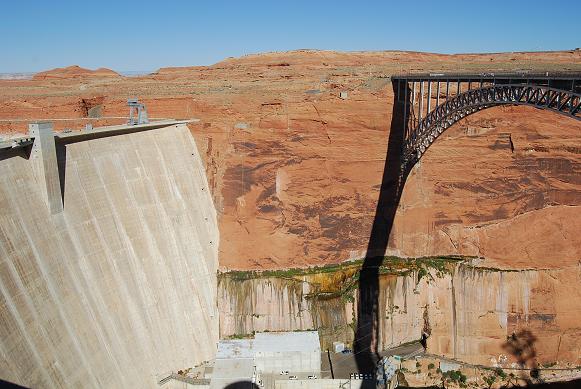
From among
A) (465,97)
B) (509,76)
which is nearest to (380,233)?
(465,97)

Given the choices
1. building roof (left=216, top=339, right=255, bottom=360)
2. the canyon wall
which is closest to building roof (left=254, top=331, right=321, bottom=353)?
building roof (left=216, top=339, right=255, bottom=360)

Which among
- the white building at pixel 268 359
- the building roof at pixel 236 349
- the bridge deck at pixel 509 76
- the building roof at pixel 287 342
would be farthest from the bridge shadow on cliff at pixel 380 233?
the building roof at pixel 236 349

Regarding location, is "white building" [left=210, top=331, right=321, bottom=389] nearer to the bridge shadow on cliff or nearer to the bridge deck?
the bridge shadow on cliff

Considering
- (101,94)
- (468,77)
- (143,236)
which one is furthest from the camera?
(101,94)

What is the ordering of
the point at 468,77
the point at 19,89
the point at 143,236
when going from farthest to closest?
the point at 19,89
the point at 143,236
the point at 468,77

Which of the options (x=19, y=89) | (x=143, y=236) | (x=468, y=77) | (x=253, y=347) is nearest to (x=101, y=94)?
(x=19, y=89)

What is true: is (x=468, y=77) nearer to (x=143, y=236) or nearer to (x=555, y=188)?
(x=555, y=188)
